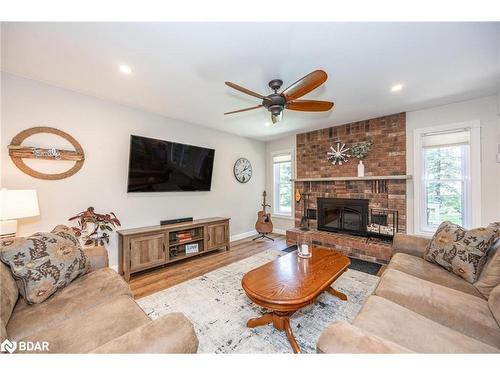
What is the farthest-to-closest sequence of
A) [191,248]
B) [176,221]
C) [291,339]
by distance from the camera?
[176,221] → [191,248] → [291,339]

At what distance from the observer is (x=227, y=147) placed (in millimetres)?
4422

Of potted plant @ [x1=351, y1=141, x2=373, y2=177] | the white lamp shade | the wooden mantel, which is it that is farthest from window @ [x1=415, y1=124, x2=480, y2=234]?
the white lamp shade

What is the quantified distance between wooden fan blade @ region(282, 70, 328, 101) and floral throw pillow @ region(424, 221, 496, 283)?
6.14ft

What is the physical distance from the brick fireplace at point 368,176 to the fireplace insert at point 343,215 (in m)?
0.10

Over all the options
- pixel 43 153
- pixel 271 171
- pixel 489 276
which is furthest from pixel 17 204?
pixel 271 171

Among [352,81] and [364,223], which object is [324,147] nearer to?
[364,223]

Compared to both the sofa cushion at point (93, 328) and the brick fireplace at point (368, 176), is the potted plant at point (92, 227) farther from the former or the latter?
the brick fireplace at point (368, 176)

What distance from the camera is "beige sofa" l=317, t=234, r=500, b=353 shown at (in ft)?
2.89

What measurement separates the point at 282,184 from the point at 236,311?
3.61 m

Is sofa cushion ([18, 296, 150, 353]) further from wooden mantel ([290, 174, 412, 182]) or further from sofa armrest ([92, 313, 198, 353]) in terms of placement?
wooden mantel ([290, 174, 412, 182])

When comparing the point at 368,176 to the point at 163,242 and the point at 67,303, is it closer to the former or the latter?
the point at 163,242

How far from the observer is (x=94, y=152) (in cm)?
272
